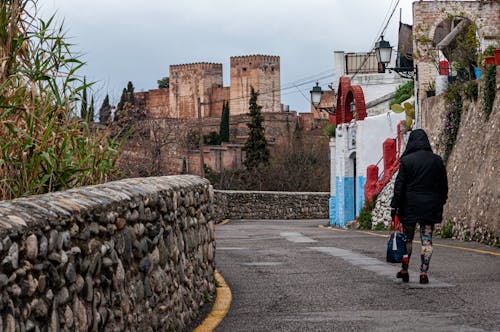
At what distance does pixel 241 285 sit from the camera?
11.7 m

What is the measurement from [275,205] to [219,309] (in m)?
45.1

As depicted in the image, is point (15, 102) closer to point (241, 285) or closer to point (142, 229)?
point (142, 229)

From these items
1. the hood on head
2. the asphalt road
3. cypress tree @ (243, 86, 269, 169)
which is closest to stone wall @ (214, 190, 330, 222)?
cypress tree @ (243, 86, 269, 169)

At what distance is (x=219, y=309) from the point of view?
9.52 metres

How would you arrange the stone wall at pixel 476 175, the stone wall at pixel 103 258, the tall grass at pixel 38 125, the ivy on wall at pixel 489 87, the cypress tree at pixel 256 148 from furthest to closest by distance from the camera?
the cypress tree at pixel 256 148 < the ivy on wall at pixel 489 87 < the stone wall at pixel 476 175 < the tall grass at pixel 38 125 < the stone wall at pixel 103 258

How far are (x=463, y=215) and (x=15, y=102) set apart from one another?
51.7ft

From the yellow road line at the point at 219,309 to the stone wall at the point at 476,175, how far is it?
27.4 feet

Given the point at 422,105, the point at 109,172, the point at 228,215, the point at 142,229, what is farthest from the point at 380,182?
the point at 142,229

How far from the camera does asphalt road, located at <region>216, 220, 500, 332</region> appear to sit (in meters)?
8.43

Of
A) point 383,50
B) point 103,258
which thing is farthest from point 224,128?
point 103,258

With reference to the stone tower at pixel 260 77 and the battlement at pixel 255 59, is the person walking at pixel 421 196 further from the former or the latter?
the battlement at pixel 255 59

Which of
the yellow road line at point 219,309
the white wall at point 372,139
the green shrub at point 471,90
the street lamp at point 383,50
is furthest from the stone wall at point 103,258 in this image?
the white wall at point 372,139

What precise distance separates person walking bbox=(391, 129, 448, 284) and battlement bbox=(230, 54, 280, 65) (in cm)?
13757

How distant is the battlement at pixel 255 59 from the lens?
488 ft
